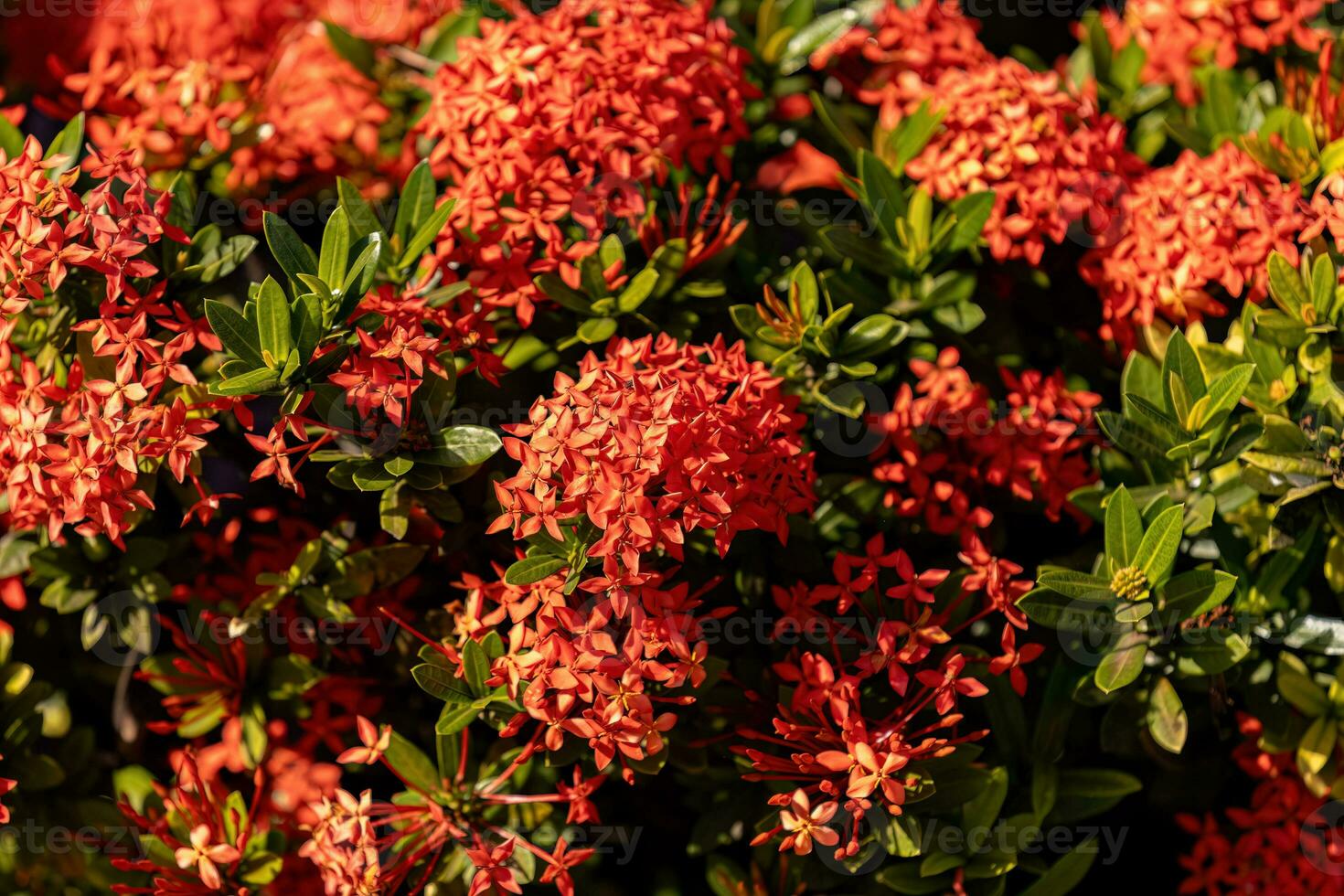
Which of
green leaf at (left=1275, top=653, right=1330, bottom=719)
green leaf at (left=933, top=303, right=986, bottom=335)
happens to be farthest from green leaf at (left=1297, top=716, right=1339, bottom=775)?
green leaf at (left=933, top=303, right=986, bottom=335)

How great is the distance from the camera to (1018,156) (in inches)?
82.4

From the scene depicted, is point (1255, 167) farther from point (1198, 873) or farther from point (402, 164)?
point (402, 164)

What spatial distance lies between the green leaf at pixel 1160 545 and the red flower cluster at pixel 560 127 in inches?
37.8

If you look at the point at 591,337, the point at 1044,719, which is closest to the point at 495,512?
the point at 591,337

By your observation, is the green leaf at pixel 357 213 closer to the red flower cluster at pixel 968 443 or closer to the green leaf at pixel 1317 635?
the red flower cluster at pixel 968 443

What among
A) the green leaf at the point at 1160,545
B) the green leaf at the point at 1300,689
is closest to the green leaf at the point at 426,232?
the green leaf at the point at 1160,545

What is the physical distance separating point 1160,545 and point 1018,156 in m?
0.75

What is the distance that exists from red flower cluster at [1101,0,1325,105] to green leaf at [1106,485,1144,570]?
1.12 meters

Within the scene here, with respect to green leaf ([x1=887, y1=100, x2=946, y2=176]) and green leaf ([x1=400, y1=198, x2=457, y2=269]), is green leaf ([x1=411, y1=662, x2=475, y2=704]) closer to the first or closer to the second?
green leaf ([x1=400, y1=198, x2=457, y2=269])

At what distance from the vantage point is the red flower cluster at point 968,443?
2.03 meters

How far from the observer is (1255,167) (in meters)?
2.10

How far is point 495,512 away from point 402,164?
0.97 m

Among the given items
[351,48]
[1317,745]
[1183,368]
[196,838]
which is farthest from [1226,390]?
[351,48]

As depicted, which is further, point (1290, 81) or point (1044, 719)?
point (1290, 81)
